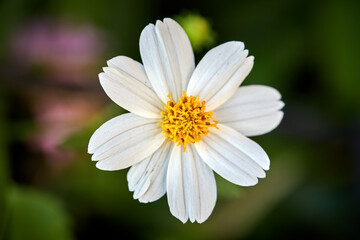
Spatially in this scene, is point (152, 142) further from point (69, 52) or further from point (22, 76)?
point (69, 52)

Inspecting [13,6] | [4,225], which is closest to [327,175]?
[4,225]

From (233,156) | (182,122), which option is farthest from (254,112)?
(182,122)

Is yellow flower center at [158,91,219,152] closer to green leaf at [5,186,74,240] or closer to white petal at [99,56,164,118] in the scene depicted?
white petal at [99,56,164,118]

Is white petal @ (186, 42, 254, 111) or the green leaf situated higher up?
white petal @ (186, 42, 254, 111)

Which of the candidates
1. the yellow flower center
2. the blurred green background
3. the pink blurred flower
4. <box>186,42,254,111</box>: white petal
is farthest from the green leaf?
<box>186,42,254,111</box>: white petal

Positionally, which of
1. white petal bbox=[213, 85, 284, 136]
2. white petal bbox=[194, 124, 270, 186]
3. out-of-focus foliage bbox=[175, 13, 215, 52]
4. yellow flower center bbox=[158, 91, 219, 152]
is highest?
out-of-focus foliage bbox=[175, 13, 215, 52]
